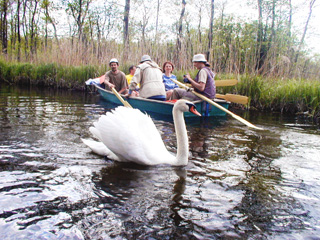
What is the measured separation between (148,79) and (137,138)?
4208mm

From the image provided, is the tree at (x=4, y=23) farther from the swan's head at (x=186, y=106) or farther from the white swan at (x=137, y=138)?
the swan's head at (x=186, y=106)

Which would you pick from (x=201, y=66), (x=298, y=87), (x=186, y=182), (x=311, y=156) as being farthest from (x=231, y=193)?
(x=298, y=87)

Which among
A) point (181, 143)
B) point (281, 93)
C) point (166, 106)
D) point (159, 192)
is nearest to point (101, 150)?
point (181, 143)

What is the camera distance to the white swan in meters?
3.49

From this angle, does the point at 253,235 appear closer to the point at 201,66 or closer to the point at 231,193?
the point at 231,193

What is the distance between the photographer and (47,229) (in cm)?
224

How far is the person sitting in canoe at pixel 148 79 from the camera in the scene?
7371 mm

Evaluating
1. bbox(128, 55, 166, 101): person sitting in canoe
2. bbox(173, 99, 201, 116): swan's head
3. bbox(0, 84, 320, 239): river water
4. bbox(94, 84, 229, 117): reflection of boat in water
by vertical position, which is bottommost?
bbox(0, 84, 320, 239): river water

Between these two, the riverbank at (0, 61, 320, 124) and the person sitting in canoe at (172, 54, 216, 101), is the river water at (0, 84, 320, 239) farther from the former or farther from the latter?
the riverbank at (0, 61, 320, 124)

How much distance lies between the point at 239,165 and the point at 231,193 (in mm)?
978

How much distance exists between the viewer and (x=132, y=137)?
3455 millimetres

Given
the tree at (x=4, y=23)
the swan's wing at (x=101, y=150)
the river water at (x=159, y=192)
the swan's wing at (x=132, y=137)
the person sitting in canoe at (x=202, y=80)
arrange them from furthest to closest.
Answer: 1. the tree at (x=4, y=23)
2. the person sitting in canoe at (x=202, y=80)
3. the swan's wing at (x=101, y=150)
4. the swan's wing at (x=132, y=137)
5. the river water at (x=159, y=192)

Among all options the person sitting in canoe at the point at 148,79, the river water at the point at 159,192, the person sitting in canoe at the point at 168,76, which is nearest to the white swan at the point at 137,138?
the river water at the point at 159,192

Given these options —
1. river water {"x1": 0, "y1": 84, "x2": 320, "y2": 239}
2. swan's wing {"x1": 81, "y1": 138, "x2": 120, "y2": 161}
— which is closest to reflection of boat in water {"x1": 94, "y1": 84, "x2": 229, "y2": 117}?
river water {"x1": 0, "y1": 84, "x2": 320, "y2": 239}
